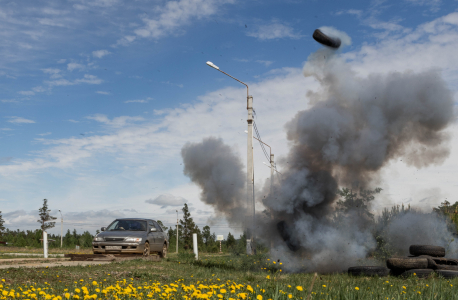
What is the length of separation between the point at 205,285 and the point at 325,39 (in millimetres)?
12390

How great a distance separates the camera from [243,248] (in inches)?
674

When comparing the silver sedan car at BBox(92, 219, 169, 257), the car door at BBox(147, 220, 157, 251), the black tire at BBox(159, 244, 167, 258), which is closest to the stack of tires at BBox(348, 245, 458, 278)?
the silver sedan car at BBox(92, 219, 169, 257)

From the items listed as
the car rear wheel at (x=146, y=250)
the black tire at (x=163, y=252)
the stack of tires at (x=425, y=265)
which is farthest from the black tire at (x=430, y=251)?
the black tire at (x=163, y=252)

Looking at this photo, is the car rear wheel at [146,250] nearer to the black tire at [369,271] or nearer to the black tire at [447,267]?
the black tire at [369,271]

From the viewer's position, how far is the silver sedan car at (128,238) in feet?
52.2

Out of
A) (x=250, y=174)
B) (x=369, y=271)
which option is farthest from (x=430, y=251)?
(x=250, y=174)

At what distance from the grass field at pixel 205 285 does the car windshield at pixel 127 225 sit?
7.62ft

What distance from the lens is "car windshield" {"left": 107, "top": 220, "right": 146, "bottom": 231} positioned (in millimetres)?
17092

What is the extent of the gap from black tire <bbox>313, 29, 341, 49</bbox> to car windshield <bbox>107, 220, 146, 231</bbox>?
1016cm

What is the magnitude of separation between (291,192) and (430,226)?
19.5ft

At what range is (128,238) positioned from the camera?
628 inches

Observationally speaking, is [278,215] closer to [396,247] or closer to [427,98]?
[396,247]

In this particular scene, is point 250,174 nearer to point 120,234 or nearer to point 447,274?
point 120,234

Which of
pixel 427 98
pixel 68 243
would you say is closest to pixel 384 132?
pixel 427 98
